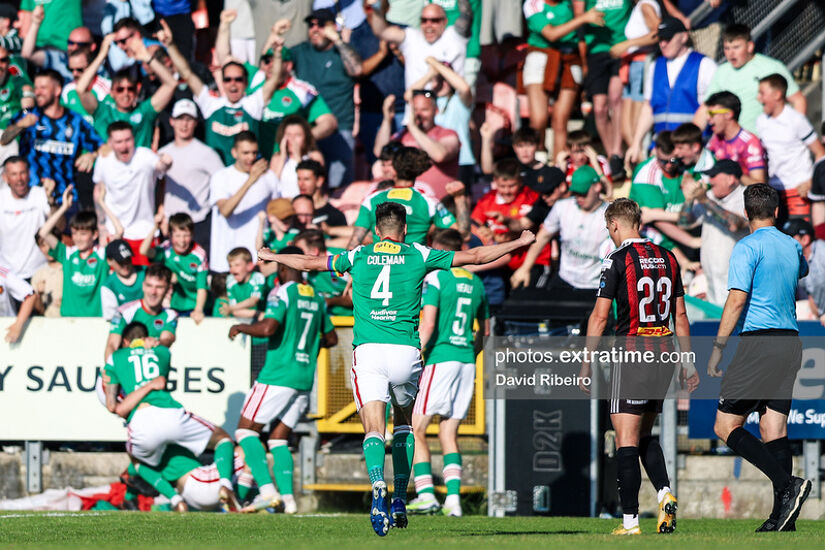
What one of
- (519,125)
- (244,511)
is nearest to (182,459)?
(244,511)

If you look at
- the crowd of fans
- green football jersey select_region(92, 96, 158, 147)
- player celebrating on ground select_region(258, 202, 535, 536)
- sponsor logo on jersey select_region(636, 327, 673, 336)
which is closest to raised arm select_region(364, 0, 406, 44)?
the crowd of fans

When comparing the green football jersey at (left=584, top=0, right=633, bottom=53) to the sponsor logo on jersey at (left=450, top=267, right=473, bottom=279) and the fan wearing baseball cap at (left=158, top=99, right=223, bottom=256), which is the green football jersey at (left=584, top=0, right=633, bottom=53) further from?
the sponsor logo on jersey at (left=450, top=267, right=473, bottom=279)

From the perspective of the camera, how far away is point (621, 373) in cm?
909

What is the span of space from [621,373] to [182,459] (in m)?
5.26

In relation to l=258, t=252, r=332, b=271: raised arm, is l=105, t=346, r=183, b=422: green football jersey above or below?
below

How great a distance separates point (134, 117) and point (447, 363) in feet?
18.1

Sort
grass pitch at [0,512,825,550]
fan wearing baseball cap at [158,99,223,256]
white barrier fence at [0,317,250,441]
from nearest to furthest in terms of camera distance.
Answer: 1. grass pitch at [0,512,825,550]
2. white barrier fence at [0,317,250,441]
3. fan wearing baseball cap at [158,99,223,256]

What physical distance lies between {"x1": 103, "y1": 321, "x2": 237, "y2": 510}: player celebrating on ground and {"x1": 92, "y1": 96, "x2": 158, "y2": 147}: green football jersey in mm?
3484

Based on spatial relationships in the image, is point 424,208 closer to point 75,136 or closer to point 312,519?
point 312,519

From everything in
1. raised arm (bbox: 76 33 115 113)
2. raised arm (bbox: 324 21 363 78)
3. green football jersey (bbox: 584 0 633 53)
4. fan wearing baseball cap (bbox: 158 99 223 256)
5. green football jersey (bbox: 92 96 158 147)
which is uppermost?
green football jersey (bbox: 584 0 633 53)

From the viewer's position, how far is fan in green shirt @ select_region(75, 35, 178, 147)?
51.6 feet

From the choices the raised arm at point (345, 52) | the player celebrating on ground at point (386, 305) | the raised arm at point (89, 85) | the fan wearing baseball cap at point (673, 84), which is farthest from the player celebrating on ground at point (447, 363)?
the raised arm at point (89, 85)

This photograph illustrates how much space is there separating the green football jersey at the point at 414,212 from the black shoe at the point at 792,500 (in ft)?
14.3

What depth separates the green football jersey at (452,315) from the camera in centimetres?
1212
